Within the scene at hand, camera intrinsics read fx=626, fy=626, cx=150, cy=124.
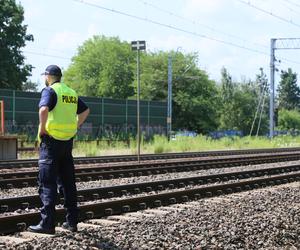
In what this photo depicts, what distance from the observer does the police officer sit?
7898 mm

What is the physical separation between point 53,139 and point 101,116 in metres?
41.9

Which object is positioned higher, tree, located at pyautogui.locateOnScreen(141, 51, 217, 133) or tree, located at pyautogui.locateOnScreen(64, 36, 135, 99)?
tree, located at pyautogui.locateOnScreen(64, 36, 135, 99)

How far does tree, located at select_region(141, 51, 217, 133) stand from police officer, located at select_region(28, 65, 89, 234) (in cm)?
5556

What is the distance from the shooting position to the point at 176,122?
6575 cm

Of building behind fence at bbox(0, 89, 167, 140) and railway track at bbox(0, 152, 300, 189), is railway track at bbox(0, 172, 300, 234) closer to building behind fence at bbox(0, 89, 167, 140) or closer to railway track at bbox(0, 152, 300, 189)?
railway track at bbox(0, 152, 300, 189)

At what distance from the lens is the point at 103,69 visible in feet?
292

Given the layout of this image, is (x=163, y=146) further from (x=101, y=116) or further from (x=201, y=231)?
(x=201, y=231)

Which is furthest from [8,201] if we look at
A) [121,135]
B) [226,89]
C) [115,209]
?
[226,89]

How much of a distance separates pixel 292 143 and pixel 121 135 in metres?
20.5

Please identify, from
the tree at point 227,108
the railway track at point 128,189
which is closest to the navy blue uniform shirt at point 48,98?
the railway track at point 128,189

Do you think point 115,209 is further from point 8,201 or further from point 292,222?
point 292,222

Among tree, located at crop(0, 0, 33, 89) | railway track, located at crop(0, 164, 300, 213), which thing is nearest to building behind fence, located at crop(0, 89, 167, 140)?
tree, located at crop(0, 0, 33, 89)

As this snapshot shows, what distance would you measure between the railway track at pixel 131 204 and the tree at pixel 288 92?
15025 centimetres

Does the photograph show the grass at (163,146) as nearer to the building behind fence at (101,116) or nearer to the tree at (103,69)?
the building behind fence at (101,116)
